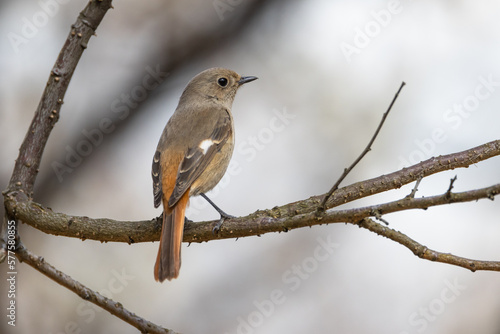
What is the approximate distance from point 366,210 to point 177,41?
160 inches

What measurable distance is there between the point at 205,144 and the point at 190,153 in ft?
0.64

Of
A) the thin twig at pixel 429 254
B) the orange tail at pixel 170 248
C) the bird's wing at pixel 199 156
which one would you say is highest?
the bird's wing at pixel 199 156

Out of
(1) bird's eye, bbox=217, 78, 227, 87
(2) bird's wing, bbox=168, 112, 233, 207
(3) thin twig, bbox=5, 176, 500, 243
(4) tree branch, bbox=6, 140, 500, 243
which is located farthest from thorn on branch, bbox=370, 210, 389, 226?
(1) bird's eye, bbox=217, 78, 227, 87

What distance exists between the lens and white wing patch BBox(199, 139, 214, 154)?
14.3 ft

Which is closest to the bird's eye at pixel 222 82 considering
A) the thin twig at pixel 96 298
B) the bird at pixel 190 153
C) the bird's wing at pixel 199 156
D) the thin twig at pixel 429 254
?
the bird at pixel 190 153

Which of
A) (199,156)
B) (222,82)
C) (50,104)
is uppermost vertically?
(222,82)

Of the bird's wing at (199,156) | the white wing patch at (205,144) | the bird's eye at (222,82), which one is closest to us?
the bird's wing at (199,156)

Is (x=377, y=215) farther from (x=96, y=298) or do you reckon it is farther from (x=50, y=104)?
(x=50, y=104)

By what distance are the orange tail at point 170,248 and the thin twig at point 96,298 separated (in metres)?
0.52

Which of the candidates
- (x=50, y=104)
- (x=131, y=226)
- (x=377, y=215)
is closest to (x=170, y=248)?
(x=131, y=226)

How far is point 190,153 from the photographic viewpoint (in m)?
4.26

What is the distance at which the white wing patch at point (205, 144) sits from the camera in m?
4.35

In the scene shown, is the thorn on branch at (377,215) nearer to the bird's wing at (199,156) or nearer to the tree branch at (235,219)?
the tree branch at (235,219)

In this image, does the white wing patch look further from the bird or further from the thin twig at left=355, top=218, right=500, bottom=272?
the thin twig at left=355, top=218, right=500, bottom=272
